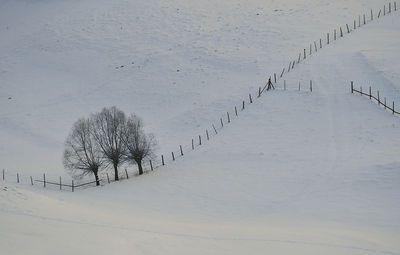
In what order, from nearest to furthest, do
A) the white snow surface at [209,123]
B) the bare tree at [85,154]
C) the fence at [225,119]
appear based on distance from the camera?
the white snow surface at [209,123] < the bare tree at [85,154] < the fence at [225,119]

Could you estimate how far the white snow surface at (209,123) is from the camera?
21.9 meters

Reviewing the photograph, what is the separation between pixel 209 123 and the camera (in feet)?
144

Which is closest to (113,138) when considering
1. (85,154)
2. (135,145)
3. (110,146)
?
(110,146)

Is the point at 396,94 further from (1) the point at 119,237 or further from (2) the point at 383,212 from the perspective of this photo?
(1) the point at 119,237

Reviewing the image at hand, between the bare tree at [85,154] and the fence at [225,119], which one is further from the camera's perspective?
the fence at [225,119]

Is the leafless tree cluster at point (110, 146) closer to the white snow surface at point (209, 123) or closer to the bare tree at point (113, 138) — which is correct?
the bare tree at point (113, 138)

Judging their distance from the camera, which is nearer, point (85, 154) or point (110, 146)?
point (85, 154)

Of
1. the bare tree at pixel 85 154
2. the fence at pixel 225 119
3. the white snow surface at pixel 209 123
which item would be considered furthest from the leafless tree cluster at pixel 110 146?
the white snow surface at pixel 209 123

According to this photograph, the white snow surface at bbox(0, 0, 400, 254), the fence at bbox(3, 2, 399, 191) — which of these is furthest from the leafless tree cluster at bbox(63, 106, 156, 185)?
the white snow surface at bbox(0, 0, 400, 254)

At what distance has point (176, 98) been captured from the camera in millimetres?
49594

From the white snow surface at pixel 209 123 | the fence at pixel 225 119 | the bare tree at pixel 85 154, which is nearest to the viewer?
the white snow surface at pixel 209 123

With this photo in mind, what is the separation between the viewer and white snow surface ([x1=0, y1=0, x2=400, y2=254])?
2194 cm

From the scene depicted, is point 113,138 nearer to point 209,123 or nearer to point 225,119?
point 209,123

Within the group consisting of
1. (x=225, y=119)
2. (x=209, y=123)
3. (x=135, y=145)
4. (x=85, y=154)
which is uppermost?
(x=225, y=119)
